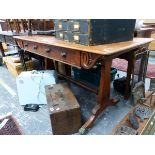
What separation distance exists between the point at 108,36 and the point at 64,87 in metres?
0.69

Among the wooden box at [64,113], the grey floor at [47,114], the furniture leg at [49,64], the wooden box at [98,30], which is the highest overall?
the wooden box at [98,30]

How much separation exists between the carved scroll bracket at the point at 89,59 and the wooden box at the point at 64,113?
37cm

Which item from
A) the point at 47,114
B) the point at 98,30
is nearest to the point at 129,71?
the point at 98,30

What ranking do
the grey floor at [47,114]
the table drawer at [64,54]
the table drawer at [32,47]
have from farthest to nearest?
1. the table drawer at [32,47]
2. the grey floor at [47,114]
3. the table drawer at [64,54]

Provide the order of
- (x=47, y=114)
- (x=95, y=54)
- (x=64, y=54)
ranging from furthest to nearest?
(x=47, y=114) → (x=64, y=54) → (x=95, y=54)

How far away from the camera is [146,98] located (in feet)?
5.47

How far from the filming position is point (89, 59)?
119cm

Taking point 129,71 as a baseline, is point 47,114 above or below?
below

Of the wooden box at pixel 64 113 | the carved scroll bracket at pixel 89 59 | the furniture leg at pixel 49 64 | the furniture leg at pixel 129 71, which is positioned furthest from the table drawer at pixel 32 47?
the furniture leg at pixel 129 71

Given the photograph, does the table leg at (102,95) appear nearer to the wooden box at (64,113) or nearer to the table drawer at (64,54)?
the wooden box at (64,113)

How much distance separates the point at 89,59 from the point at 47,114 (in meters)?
0.86

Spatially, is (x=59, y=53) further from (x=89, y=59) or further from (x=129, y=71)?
(x=129, y=71)

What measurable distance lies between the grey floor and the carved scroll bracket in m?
0.63

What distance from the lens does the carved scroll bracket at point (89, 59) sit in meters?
1.15
